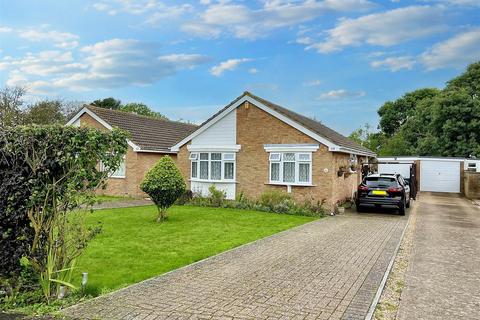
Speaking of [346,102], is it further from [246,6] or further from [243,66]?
[246,6]

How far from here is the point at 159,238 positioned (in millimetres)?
9875

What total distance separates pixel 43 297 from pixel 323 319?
3810mm

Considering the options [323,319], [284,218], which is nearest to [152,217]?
[284,218]

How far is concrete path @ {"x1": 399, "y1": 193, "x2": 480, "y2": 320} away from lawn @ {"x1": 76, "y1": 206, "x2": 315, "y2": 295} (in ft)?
13.0

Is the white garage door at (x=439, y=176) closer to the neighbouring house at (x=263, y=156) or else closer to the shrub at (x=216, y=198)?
the neighbouring house at (x=263, y=156)

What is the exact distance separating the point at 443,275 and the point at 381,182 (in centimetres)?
946

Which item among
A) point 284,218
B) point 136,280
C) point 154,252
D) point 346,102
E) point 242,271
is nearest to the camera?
point 136,280

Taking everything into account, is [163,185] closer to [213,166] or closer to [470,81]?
[213,166]

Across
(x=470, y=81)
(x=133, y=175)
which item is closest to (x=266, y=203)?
(x=133, y=175)

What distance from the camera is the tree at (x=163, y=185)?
492 inches

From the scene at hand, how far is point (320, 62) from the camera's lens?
1811cm

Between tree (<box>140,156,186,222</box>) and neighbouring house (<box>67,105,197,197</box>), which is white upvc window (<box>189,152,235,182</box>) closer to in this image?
neighbouring house (<box>67,105,197,197</box>)

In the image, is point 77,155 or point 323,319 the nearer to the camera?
point 323,319

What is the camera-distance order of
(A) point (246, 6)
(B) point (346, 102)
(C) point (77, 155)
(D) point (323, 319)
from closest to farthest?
1. (D) point (323, 319)
2. (C) point (77, 155)
3. (A) point (246, 6)
4. (B) point (346, 102)
